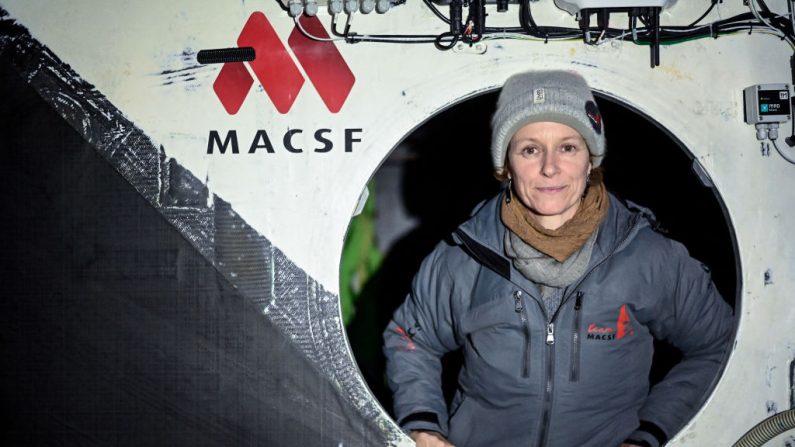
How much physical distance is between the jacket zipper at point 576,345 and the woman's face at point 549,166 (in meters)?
0.23

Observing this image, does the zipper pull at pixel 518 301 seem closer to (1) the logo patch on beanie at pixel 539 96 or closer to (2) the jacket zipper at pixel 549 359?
(2) the jacket zipper at pixel 549 359

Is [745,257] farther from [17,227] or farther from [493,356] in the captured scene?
[17,227]

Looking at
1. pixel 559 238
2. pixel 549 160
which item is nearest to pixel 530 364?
pixel 559 238

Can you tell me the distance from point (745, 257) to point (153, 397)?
1802 millimetres

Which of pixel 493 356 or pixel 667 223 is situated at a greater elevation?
pixel 667 223

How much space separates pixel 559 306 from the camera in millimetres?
1714

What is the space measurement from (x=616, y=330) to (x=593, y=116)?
543 mm

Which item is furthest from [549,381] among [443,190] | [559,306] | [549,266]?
[443,190]

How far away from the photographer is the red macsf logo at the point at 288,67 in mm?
2018

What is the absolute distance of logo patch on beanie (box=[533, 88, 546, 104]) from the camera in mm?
1673

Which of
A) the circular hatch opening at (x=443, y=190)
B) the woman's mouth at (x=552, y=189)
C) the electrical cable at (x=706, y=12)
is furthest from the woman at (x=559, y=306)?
the circular hatch opening at (x=443, y=190)

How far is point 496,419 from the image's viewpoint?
1790 mm

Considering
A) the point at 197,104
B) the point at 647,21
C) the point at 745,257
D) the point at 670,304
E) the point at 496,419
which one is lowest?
the point at 496,419

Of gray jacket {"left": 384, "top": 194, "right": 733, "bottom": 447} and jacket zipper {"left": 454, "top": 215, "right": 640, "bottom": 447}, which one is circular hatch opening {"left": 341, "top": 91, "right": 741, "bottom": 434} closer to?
gray jacket {"left": 384, "top": 194, "right": 733, "bottom": 447}
